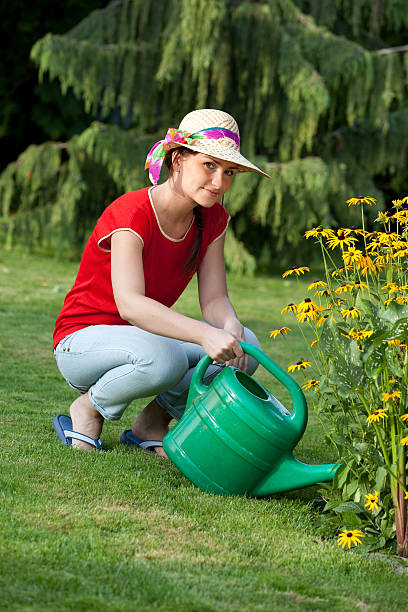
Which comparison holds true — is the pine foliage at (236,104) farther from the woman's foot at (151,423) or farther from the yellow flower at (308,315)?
the yellow flower at (308,315)

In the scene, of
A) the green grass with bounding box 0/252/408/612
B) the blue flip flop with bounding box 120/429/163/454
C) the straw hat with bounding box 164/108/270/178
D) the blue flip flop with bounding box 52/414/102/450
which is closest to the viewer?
the green grass with bounding box 0/252/408/612

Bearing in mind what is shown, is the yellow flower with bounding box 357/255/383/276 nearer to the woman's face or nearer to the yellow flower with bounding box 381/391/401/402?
the yellow flower with bounding box 381/391/401/402

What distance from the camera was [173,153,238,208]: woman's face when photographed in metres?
2.61

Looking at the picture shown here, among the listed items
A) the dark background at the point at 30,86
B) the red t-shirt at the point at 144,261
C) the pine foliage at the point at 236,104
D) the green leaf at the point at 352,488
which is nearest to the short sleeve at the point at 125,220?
the red t-shirt at the point at 144,261

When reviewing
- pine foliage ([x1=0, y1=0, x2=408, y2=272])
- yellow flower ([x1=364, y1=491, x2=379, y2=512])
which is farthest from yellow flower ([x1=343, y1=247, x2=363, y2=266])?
pine foliage ([x1=0, y1=0, x2=408, y2=272])

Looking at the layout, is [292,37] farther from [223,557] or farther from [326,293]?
[223,557]

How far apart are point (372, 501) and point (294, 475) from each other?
276mm

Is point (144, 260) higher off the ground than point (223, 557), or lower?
higher

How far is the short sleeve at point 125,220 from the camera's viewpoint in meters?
2.64

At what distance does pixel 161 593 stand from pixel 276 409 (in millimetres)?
805

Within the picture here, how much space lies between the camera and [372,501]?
7.31 ft

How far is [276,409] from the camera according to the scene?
2506 mm

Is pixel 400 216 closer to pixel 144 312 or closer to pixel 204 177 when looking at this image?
pixel 204 177

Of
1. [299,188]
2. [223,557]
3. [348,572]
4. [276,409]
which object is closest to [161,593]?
[223,557]
